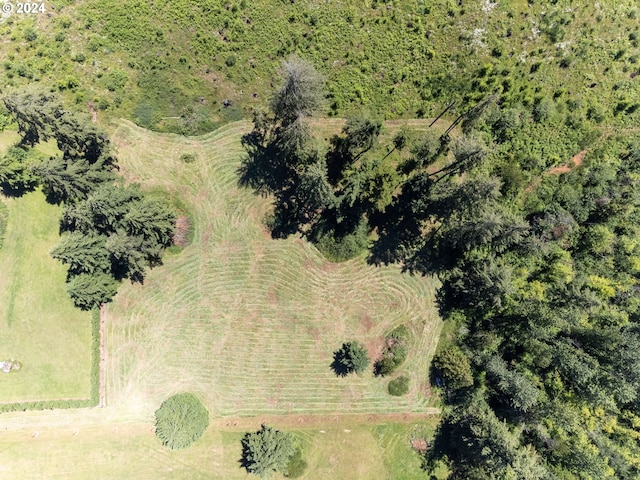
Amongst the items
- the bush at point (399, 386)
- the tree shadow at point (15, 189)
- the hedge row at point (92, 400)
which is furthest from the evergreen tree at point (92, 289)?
the bush at point (399, 386)

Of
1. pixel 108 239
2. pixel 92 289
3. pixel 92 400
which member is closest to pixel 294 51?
pixel 108 239

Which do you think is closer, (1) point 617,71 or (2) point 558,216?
(2) point 558,216

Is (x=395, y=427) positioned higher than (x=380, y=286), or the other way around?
(x=380, y=286)

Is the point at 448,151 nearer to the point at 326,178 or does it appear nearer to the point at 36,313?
the point at 326,178

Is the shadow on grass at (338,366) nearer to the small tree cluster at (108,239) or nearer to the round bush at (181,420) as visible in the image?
the round bush at (181,420)

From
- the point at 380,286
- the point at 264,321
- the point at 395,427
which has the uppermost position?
the point at 380,286

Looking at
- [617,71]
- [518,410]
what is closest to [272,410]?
[518,410]

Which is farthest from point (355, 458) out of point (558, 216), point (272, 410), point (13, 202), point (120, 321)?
point (13, 202)

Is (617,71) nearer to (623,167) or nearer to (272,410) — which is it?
(623,167)
